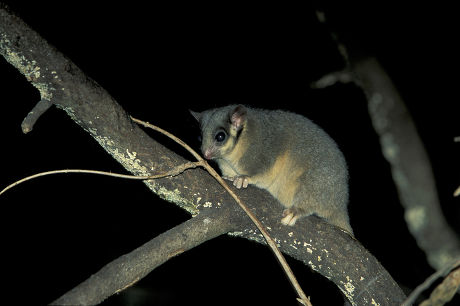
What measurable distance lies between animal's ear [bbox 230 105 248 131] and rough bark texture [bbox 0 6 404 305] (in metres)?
0.99

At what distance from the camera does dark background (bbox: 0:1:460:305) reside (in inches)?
272

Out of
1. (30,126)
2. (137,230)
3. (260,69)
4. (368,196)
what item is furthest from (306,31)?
(30,126)

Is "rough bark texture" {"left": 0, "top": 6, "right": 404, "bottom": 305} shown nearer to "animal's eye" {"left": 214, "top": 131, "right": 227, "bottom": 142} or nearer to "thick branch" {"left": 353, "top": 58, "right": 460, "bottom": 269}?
"animal's eye" {"left": 214, "top": 131, "right": 227, "bottom": 142}

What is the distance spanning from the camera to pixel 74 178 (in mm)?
7465

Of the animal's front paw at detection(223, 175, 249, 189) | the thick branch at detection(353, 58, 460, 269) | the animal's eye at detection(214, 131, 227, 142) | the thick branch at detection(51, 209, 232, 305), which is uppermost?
the animal's eye at detection(214, 131, 227, 142)

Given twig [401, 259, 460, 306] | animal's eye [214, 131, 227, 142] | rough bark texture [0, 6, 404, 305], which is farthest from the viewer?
animal's eye [214, 131, 227, 142]

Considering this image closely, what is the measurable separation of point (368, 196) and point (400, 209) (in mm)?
695

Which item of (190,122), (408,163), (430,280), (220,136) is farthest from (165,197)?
(190,122)

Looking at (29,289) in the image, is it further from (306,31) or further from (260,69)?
(306,31)

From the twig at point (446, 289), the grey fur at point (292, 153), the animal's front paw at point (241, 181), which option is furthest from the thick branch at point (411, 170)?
the twig at point (446, 289)

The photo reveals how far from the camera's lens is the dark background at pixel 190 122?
6906 millimetres

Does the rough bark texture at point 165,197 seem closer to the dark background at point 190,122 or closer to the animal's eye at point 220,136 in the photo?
the animal's eye at point 220,136

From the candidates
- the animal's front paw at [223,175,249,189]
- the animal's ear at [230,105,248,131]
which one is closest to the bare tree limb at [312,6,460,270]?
the animal's ear at [230,105,248,131]

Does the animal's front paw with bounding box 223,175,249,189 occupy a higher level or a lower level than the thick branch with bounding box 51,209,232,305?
lower
